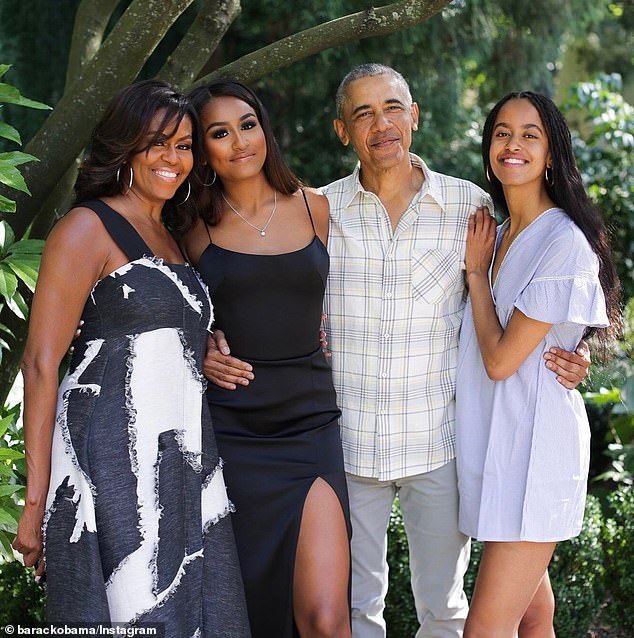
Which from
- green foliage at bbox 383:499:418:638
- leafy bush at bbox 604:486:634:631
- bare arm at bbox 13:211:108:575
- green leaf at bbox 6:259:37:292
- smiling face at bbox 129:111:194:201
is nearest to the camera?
bare arm at bbox 13:211:108:575

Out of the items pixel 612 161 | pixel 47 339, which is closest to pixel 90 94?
pixel 47 339

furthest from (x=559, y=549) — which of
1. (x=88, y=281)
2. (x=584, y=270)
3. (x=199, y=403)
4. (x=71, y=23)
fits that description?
(x=71, y=23)

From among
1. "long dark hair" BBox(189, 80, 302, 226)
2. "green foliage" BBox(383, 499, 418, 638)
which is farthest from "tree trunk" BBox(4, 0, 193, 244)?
"green foliage" BBox(383, 499, 418, 638)

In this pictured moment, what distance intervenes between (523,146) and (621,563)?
2.27 meters

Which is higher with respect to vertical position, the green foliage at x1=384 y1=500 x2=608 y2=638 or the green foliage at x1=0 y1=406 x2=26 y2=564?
the green foliage at x1=0 y1=406 x2=26 y2=564

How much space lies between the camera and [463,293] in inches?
129

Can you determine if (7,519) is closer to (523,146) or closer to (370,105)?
(370,105)

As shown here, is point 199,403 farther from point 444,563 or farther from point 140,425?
point 444,563

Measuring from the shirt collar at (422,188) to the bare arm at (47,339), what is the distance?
3.37 ft

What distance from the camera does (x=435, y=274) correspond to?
3.17m

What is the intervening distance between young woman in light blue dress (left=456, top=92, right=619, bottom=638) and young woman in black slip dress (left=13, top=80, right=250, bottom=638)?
86cm

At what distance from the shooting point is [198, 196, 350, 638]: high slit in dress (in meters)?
2.96

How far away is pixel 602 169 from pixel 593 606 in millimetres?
3328

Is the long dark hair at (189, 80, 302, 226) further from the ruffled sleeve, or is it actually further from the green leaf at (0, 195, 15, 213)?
the ruffled sleeve
